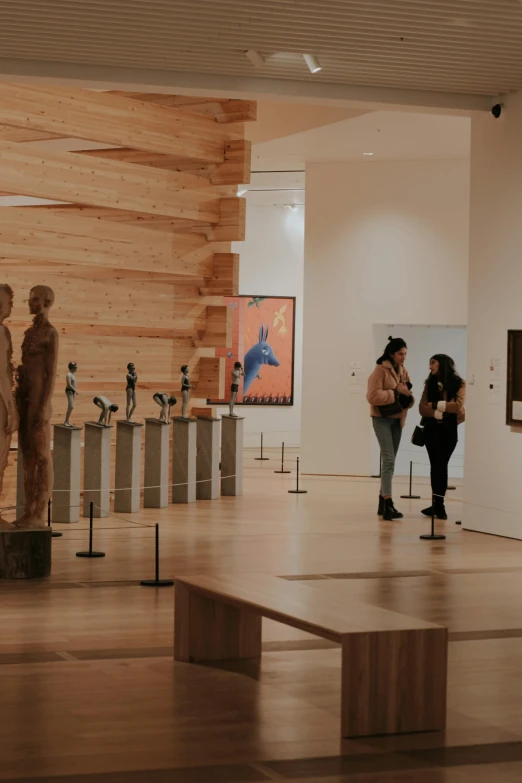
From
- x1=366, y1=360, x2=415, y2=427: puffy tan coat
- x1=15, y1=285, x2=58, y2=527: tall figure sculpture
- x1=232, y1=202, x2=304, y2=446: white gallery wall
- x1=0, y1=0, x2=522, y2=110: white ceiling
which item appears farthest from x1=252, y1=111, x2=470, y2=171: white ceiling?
x1=15, y1=285, x2=58, y2=527: tall figure sculpture

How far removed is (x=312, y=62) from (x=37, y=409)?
3876 millimetres

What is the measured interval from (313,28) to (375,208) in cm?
773

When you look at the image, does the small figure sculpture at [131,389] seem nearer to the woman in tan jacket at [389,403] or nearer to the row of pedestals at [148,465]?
the row of pedestals at [148,465]

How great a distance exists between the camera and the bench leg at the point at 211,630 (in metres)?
6.88

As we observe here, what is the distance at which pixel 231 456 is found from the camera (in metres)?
15.7

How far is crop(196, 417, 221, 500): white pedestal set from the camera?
15055 millimetres

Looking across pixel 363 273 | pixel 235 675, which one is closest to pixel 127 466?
pixel 363 273

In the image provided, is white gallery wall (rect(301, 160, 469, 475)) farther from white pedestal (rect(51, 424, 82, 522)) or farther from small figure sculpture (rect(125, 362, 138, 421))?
white pedestal (rect(51, 424, 82, 522))

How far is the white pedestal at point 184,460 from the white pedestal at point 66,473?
6.05ft

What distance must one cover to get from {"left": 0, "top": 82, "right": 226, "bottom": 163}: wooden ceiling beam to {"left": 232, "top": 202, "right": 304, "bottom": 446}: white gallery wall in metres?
8.93

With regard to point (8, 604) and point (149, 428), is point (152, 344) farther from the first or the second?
point (8, 604)

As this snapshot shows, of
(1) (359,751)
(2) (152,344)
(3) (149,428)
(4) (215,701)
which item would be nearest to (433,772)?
(1) (359,751)

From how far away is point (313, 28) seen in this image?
10.2 metres

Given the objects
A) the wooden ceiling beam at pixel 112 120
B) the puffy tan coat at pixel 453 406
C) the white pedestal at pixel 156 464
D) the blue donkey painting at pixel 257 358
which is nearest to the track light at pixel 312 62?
the wooden ceiling beam at pixel 112 120
